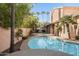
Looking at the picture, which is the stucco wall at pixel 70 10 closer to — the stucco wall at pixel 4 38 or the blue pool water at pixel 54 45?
the blue pool water at pixel 54 45

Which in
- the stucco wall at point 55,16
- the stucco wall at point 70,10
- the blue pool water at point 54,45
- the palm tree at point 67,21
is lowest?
the blue pool water at point 54,45

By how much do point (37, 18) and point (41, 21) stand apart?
75mm

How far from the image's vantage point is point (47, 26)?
3.38 metres

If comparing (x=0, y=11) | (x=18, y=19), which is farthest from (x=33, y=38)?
(x=0, y=11)

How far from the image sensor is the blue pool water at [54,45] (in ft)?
10.8

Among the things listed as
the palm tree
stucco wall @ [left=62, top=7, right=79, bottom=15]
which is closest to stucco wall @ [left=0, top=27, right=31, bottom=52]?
the palm tree

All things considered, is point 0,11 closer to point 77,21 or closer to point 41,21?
point 41,21

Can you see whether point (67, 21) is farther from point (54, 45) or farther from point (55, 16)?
point (54, 45)

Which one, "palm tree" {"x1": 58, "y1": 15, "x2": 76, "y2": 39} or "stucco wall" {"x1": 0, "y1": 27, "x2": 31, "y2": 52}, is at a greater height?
"palm tree" {"x1": 58, "y1": 15, "x2": 76, "y2": 39}

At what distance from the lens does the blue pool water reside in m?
3.30

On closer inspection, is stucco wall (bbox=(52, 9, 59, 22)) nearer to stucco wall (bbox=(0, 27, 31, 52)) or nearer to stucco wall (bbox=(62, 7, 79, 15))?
stucco wall (bbox=(62, 7, 79, 15))

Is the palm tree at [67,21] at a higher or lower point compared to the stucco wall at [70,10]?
lower

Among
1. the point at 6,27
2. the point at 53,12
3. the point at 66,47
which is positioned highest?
the point at 53,12

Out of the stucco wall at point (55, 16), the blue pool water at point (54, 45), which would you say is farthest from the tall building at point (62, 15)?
the blue pool water at point (54, 45)
